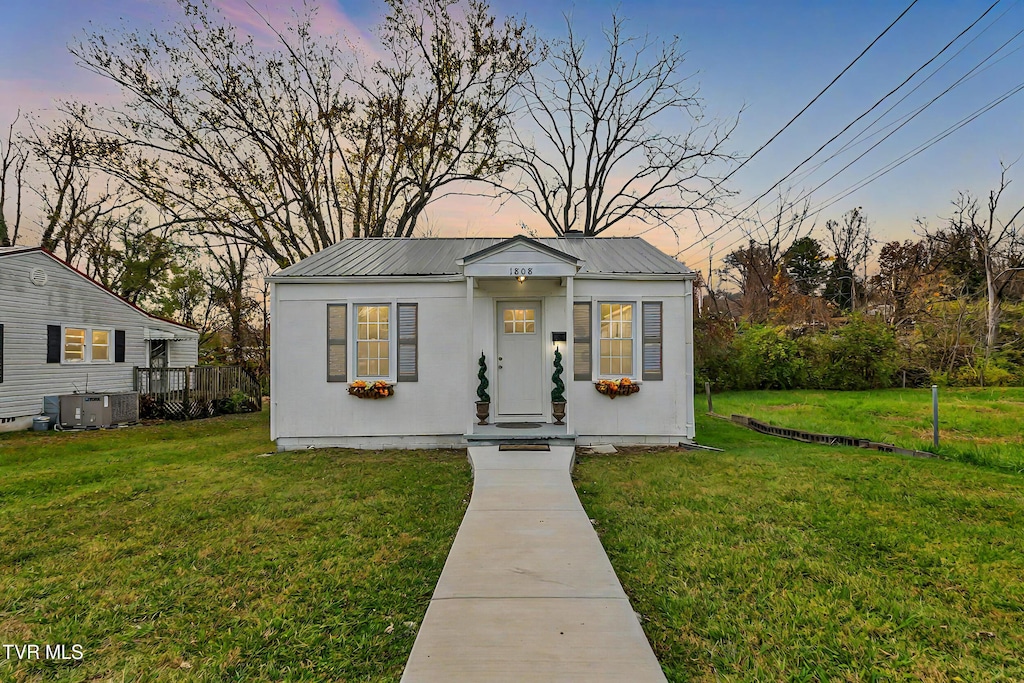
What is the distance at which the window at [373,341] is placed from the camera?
26.8ft

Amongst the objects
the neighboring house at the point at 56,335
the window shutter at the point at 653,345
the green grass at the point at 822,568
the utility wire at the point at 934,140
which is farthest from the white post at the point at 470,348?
the utility wire at the point at 934,140

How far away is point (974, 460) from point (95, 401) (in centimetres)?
1709

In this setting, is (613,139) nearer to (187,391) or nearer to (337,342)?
(337,342)

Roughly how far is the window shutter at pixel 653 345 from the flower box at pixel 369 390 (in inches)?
166

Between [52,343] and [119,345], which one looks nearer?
[52,343]

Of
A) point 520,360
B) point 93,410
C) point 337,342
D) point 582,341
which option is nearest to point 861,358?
point 582,341

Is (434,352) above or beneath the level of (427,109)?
beneath

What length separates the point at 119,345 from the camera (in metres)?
13.6

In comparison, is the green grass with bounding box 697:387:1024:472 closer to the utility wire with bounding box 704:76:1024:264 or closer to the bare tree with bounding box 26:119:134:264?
the utility wire with bounding box 704:76:1024:264

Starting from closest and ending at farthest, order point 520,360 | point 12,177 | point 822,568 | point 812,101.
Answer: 1. point 822,568
2. point 520,360
3. point 812,101
4. point 12,177

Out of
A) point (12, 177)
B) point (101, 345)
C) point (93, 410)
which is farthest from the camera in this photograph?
point (12, 177)

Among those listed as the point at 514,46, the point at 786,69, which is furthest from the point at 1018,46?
the point at 514,46

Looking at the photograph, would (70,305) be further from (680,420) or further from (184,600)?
(680,420)

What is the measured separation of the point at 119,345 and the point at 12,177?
10.3 meters
